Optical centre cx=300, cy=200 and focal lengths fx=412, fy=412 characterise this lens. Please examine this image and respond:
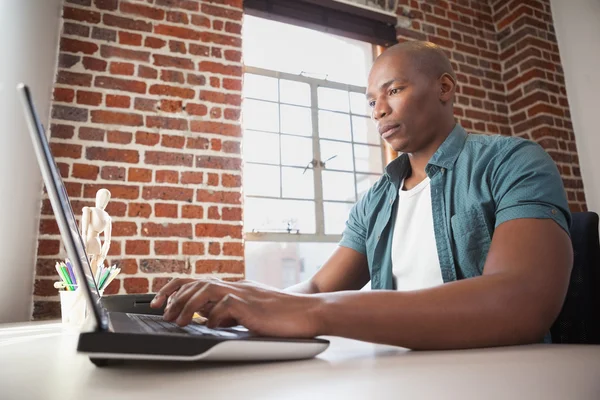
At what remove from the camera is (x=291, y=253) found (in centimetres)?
465

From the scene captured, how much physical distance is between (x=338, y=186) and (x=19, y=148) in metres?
1.77

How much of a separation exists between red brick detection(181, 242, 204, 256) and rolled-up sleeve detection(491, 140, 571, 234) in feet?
4.39

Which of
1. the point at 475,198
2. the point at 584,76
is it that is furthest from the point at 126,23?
the point at 584,76

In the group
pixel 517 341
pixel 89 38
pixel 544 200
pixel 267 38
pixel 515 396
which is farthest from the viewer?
pixel 267 38

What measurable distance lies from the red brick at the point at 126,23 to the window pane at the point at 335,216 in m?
1.39

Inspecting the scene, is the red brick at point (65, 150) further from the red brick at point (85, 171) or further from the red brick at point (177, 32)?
the red brick at point (177, 32)

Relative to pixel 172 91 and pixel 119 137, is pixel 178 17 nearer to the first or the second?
pixel 172 91

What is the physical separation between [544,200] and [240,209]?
4.77ft

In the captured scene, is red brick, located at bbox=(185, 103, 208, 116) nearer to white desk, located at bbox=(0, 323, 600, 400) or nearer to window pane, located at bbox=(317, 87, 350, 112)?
window pane, located at bbox=(317, 87, 350, 112)

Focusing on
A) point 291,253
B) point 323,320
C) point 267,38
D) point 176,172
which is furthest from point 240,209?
point 291,253

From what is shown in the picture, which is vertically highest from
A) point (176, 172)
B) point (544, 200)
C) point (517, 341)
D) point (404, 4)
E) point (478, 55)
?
point (404, 4)

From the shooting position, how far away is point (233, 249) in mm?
1913

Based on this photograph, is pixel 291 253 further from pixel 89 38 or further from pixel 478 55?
pixel 89 38

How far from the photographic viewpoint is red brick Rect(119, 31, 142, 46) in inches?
75.3
